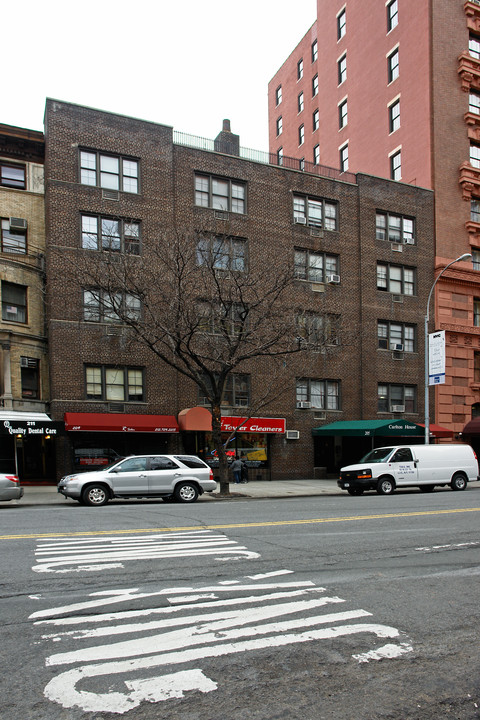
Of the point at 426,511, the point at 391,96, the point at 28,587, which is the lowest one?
the point at 426,511

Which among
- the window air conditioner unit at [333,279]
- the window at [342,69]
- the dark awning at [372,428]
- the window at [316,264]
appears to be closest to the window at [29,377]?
the dark awning at [372,428]

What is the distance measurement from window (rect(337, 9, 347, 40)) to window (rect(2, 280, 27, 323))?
30.9 m

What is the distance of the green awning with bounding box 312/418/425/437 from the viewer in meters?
27.5

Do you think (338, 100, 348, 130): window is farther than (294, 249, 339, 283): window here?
Yes

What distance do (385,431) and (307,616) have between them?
22.4 meters

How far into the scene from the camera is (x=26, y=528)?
460 inches

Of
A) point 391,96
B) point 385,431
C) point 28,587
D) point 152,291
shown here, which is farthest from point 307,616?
point 391,96

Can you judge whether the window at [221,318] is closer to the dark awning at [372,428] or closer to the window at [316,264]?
the window at [316,264]

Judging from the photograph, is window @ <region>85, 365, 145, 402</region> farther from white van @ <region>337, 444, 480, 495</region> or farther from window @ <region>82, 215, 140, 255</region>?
white van @ <region>337, 444, 480, 495</region>

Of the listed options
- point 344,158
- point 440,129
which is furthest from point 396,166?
point 344,158

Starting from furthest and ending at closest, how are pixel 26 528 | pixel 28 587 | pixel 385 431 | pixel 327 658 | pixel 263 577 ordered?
pixel 385 431 → pixel 26 528 → pixel 263 577 → pixel 28 587 → pixel 327 658

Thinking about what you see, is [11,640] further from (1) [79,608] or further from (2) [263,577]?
(2) [263,577]

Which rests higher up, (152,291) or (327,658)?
(152,291)

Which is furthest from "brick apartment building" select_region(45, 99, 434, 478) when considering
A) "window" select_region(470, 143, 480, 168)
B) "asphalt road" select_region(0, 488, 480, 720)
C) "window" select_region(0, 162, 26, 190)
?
"asphalt road" select_region(0, 488, 480, 720)
